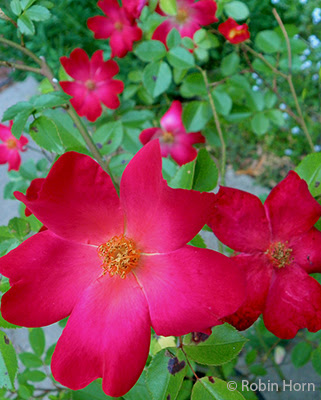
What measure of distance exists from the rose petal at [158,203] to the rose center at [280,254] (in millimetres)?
147

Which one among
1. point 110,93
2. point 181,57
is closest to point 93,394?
point 181,57

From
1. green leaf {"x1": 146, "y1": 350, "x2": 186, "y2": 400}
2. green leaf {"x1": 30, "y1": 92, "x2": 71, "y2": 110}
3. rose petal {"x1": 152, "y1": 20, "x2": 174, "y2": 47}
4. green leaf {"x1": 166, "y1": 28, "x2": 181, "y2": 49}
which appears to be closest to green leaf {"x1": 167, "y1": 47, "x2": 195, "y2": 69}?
green leaf {"x1": 166, "y1": 28, "x2": 181, "y2": 49}

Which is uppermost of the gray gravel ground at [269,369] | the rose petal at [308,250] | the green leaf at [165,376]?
the rose petal at [308,250]

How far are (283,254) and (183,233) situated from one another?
17cm

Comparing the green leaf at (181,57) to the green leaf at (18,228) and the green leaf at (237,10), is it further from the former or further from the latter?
the green leaf at (18,228)

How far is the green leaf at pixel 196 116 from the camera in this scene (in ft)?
3.42

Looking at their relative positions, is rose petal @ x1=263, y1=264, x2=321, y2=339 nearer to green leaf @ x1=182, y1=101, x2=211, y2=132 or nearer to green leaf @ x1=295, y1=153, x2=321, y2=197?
green leaf @ x1=295, y1=153, x2=321, y2=197

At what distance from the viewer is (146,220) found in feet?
1.39

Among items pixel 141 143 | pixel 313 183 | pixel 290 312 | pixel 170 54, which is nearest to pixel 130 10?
pixel 170 54

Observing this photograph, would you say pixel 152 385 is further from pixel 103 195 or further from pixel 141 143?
pixel 141 143

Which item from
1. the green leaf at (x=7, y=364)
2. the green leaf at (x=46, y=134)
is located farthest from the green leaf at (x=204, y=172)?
the green leaf at (x=7, y=364)

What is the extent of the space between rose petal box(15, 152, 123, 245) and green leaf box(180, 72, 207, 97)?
677 mm

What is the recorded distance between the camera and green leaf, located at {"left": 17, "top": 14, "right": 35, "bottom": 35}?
542 millimetres

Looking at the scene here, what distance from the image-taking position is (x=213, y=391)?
0.46 meters
